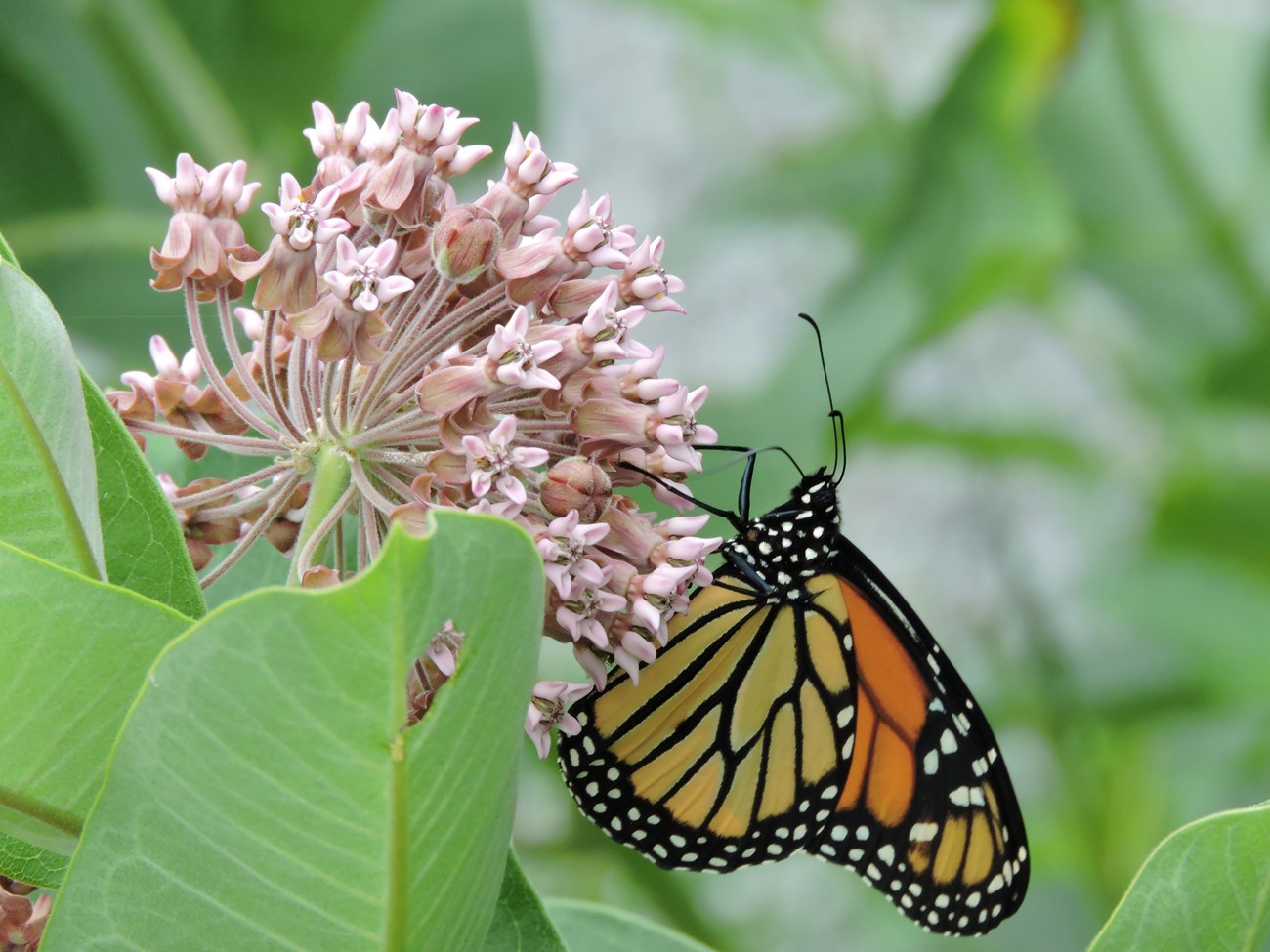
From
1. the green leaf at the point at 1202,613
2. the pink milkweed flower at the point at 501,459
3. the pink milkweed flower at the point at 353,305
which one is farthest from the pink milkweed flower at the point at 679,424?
the green leaf at the point at 1202,613

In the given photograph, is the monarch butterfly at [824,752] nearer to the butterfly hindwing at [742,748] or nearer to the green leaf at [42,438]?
the butterfly hindwing at [742,748]

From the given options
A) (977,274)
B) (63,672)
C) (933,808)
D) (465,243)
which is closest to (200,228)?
(465,243)

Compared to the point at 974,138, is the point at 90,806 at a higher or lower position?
lower

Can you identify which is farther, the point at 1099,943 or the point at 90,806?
the point at 1099,943

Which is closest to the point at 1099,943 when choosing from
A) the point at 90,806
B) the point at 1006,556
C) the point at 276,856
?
the point at 276,856

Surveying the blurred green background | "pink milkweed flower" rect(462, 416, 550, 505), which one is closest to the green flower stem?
"pink milkweed flower" rect(462, 416, 550, 505)

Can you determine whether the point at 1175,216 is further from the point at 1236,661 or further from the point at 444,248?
the point at 444,248
